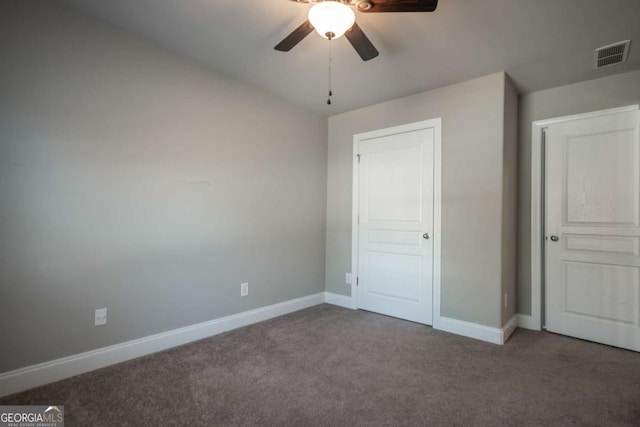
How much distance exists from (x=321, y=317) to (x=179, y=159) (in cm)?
215

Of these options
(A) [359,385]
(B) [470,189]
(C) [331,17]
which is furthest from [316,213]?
(C) [331,17]

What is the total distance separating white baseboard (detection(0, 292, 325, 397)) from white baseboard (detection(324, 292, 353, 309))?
838 mm

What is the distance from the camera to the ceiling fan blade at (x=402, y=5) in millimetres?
1558

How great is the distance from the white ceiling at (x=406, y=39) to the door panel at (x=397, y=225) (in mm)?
706

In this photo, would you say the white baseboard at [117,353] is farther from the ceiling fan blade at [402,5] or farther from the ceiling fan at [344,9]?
the ceiling fan blade at [402,5]

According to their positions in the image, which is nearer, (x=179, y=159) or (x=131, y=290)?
(x=131, y=290)

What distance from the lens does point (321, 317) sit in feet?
11.1

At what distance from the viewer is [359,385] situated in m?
2.01

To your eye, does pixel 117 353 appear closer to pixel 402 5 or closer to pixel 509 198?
pixel 402 5

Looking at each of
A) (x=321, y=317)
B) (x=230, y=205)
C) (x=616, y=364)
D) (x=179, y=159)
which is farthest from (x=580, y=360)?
(x=179, y=159)

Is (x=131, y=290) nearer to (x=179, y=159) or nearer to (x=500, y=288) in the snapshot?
(x=179, y=159)

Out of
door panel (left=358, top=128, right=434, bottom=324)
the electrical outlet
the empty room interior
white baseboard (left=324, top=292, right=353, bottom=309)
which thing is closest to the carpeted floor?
the empty room interior

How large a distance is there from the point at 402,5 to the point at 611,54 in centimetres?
204

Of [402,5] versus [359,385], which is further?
[359,385]
